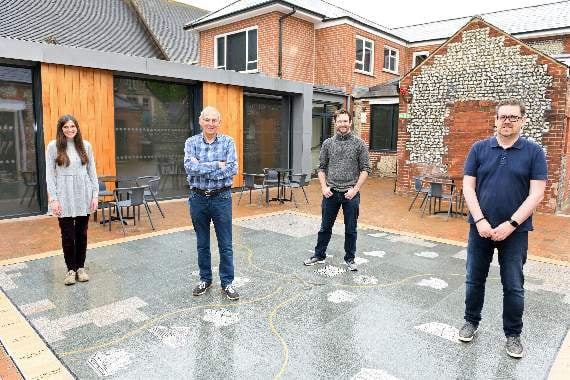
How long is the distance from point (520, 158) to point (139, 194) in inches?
219

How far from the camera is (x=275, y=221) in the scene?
7.71 metres

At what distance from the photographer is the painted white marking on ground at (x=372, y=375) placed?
2.64 metres

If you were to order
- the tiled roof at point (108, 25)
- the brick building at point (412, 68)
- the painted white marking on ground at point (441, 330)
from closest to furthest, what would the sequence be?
the painted white marking on ground at point (441, 330) < the brick building at point (412, 68) < the tiled roof at point (108, 25)

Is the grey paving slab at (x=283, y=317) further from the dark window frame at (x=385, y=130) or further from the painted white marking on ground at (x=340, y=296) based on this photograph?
the dark window frame at (x=385, y=130)

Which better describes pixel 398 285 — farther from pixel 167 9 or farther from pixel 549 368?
pixel 167 9

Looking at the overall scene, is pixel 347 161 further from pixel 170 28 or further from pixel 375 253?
pixel 170 28

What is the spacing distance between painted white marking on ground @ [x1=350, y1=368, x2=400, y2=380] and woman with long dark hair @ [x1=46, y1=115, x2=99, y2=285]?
3.03m

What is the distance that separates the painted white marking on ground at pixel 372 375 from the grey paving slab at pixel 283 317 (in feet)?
0.04

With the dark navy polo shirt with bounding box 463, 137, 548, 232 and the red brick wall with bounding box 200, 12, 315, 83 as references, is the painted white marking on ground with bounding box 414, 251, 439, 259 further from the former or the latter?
the red brick wall with bounding box 200, 12, 315, 83

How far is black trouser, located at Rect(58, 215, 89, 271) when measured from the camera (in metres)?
4.16

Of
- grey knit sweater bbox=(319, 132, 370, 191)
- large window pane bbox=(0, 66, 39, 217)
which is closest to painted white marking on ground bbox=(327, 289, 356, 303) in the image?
grey knit sweater bbox=(319, 132, 370, 191)

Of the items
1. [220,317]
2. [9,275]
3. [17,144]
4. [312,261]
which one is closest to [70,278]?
[9,275]

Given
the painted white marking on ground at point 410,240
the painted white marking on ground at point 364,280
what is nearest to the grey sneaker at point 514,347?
the painted white marking on ground at point 364,280

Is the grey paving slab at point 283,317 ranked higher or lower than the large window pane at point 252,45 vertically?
lower
